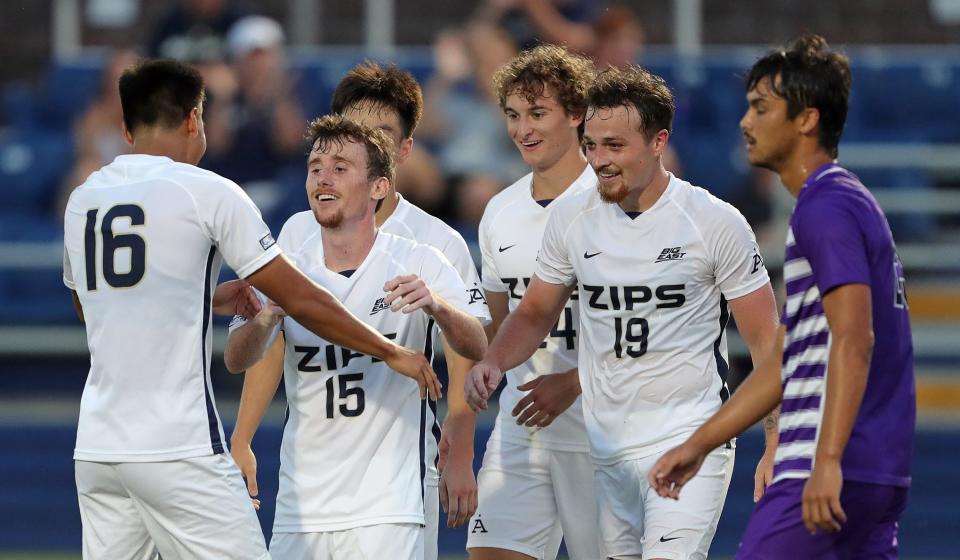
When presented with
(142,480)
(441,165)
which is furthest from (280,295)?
(441,165)

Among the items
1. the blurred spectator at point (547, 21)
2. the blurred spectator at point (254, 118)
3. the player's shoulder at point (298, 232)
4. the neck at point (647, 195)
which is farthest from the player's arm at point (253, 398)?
the blurred spectator at point (254, 118)

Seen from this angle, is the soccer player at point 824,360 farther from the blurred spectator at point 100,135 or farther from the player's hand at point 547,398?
the blurred spectator at point 100,135

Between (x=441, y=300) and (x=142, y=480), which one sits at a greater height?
(x=441, y=300)

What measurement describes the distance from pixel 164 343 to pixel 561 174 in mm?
1975

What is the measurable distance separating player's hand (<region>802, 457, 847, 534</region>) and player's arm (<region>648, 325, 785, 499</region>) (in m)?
0.41

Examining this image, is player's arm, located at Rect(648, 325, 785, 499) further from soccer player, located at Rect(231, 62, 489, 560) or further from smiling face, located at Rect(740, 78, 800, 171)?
soccer player, located at Rect(231, 62, 489, 560)

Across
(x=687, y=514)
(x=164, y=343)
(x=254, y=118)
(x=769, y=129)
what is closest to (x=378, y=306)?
(x=164, y=343)

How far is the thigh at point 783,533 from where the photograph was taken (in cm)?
369

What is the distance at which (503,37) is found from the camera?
10.7 metres

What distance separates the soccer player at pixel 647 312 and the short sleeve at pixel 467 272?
8.3 inches

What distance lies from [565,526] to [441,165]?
5.49 m

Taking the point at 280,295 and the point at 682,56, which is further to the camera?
the point at 682,56

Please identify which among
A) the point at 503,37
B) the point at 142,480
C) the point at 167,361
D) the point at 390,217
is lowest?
the point at 142,480

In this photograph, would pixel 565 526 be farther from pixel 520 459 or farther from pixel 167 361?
pixel 167 361
